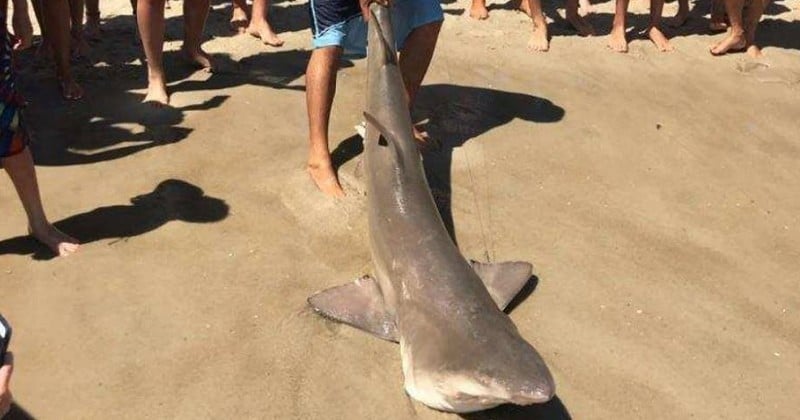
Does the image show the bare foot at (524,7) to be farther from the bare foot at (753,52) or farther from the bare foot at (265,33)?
the bare foot at (265,33)

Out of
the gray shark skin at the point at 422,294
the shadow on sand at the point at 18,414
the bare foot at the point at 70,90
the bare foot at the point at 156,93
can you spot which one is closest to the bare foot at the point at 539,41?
the gray shark skin at the point at 422,294

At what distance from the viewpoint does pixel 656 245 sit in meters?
3.57

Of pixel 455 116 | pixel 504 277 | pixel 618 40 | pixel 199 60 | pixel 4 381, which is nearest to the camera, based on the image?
pixel 4 381

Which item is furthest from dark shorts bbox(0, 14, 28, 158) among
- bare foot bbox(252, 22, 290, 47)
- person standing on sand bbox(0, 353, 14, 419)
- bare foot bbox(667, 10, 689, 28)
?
bare foot bbox(667, 10, 689, 28)

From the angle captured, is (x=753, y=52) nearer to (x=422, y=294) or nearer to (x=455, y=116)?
(x=455, y=116)

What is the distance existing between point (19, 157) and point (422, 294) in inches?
73.6

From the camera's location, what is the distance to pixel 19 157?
308 cm

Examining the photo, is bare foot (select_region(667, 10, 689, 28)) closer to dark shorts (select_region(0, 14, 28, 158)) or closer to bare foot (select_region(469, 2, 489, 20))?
bare foot (select_region(469, 2, 489, 20))

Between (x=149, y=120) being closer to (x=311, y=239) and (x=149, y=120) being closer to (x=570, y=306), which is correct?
(x=311, y=239)

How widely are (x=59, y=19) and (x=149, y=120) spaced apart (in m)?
0.93

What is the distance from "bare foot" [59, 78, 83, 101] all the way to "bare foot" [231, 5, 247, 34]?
171cm

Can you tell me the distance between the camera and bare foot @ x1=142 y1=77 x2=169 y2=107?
4.63m

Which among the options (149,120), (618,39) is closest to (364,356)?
(149,120)

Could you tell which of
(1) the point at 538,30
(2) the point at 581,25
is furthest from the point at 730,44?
(1) the point at 538,30
